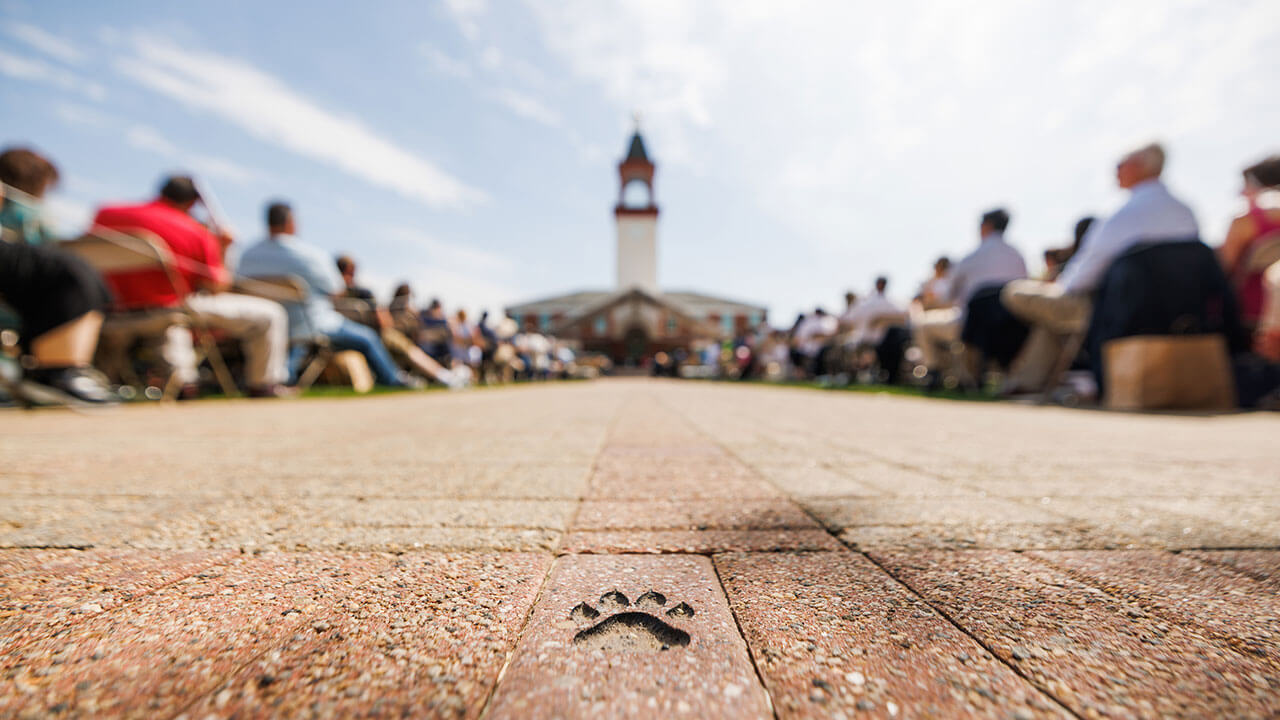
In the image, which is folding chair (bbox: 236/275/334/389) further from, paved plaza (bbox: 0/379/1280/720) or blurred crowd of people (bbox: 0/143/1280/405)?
paved plaza (bbox: 0/379/1280/720)

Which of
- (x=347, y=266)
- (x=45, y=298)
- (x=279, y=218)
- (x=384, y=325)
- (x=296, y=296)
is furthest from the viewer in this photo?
(x=347, y=266)

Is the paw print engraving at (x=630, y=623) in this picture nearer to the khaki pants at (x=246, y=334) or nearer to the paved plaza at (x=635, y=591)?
the paved plaza at (x=635, y=591)

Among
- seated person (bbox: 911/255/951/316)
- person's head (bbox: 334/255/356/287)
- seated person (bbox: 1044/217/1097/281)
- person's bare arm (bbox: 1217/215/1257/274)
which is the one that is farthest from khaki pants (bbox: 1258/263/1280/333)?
person's head (bbox: 334/255/356/287)

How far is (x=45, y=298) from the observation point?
290 cm

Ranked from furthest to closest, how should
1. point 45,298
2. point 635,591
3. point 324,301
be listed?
point 324,301
point 45,298
point 635,591

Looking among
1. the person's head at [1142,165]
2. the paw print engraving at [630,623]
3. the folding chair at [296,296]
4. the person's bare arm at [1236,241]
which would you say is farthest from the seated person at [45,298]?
the person's bare arm at [1236,241]

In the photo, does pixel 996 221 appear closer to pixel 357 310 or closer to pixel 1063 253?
pixel 1063 253

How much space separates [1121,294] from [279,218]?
6451 millimetres

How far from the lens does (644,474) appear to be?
1.26 meters

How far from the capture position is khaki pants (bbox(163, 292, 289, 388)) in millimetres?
3812

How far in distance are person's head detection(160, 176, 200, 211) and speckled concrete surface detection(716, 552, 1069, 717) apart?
492 cm

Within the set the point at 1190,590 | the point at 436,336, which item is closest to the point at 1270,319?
the point at 1190,590

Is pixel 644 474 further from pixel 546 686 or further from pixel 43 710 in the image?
pixel 43 710

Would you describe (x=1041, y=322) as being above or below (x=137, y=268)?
below
